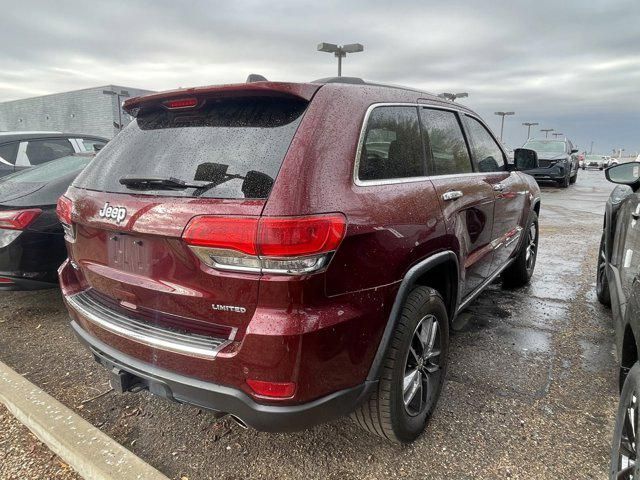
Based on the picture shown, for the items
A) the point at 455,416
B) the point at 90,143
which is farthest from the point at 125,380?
the point at 90,143

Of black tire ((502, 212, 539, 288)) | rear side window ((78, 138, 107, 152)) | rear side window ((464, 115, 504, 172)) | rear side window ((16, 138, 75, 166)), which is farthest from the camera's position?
rear side window ((78, 138, 107, 152))

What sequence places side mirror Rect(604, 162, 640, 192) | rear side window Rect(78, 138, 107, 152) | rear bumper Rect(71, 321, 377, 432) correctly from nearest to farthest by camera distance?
1. rear bumper Rect(71, 321, 377, 432)
2. side mirror Rect(604, 162, 640, 192)
3. rear side window Rect(78, 138, 107, 152)

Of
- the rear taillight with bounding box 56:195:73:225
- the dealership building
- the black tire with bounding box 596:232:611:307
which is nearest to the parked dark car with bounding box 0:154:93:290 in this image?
A: the rear taillight with bounding box 56:195:73:225

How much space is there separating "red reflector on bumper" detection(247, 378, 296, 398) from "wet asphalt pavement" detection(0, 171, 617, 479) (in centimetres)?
69

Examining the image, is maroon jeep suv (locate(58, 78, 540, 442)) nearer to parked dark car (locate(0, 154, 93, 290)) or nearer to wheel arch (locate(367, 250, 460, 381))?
wheel arch (locate(367, 250, 460, 381))

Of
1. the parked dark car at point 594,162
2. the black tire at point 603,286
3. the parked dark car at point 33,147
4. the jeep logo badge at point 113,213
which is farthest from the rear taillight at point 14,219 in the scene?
the parked dark car at point 594,162

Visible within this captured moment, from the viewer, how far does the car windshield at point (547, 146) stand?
691 inches

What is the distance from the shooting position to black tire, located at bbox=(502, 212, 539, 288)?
15.1 ft

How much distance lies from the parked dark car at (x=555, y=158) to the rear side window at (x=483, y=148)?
43.1 ft

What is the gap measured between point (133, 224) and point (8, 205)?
91.6 inches

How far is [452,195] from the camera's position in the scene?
2.53 m

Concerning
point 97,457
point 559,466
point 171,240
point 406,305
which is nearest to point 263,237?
point 171,240

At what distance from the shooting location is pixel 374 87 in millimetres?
2260

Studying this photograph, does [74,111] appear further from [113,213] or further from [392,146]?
[392,146]
